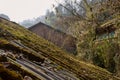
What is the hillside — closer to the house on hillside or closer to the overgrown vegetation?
the overgrown vegetation

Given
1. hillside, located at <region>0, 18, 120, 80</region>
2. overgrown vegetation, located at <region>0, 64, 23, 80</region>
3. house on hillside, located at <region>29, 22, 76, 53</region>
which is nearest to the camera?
overgrown vegetation, located at <region>0, 64, 23, 80</region>

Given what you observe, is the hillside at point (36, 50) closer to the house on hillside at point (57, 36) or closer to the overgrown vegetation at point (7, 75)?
the overgrown vegetation at point (7, 75)

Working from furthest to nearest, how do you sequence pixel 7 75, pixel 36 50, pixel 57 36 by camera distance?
pixel 57 36 < pixel 36 50 < pixel 7 75

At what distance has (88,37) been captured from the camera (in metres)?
24.4

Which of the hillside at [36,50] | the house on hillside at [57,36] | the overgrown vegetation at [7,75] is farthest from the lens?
the house on hillside at [57,36]

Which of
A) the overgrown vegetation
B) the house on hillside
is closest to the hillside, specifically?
the overgrown vegetation

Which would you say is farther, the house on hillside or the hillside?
the house on hillside

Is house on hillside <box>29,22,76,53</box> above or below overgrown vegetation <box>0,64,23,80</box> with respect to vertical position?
below

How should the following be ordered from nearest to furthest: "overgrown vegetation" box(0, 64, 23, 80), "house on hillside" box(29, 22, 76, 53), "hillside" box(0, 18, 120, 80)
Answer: "overgrown vegetation" box(0, 64, 23, 80) < "hillside" box(0, 18, 120, 80) < "house on hillside" box(29, 22, 76, 53)

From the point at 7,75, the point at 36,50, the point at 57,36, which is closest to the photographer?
the point at 7,75

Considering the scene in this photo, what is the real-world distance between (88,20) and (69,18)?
328 centimetres

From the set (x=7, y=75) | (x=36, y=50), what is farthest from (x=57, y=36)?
(x=7, y=75)

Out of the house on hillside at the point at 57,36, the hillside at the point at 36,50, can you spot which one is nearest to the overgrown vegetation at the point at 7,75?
the hillside at the point at 36,50

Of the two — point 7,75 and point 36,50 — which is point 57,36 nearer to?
point 36,50
